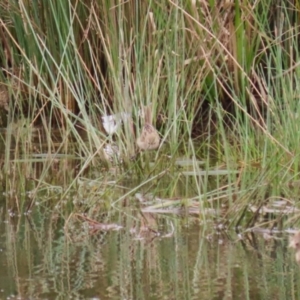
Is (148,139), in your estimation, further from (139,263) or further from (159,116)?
(139,263)

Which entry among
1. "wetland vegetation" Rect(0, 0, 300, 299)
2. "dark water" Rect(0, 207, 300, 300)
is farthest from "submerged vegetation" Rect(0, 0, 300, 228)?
"dark water" Rect(0, 207, 300, 300)

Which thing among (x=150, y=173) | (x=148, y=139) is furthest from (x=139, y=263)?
(x=148, y=139)

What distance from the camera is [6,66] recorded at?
4.48 meters

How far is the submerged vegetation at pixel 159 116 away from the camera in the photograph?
2889 mm

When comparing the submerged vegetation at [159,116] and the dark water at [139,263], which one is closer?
the dark water at [139,263]

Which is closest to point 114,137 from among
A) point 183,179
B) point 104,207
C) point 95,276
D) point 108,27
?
point 108,27

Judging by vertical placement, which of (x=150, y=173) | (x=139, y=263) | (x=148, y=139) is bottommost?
(x=139, y=263)

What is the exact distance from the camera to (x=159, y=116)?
→ 3.82 m

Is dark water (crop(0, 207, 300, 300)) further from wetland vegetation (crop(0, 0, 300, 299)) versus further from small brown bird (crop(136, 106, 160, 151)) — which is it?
small brown bird (crop(136, 106, 160, 151))

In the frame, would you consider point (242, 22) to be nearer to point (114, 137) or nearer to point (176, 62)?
point (176, 62)

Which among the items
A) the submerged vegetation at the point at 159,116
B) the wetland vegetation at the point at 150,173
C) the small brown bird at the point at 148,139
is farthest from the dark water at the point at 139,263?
the small brown bird at the point at 148,139

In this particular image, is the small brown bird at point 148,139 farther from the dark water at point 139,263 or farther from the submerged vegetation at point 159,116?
the dark water at point 139,263

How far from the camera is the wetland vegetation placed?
2225mm

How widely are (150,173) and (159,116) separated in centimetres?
70
